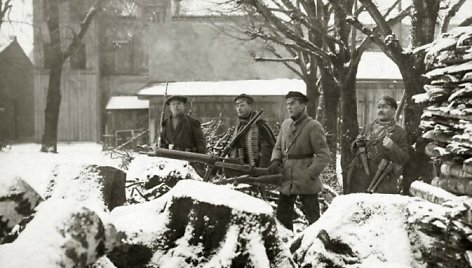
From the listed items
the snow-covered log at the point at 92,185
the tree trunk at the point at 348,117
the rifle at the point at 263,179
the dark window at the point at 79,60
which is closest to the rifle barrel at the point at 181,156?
the rifle at the point at 263,179

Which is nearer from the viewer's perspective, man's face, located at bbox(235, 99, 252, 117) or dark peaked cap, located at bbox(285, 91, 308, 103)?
dark peaked cap, located at bbox(285, 91, 308, 103)

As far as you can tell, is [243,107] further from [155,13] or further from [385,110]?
[155,13]

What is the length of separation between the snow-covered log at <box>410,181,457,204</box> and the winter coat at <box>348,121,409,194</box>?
1.10 metres

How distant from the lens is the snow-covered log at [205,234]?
11.0ft

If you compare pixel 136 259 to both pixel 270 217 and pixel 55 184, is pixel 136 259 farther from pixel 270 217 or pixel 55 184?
pixel 55 184

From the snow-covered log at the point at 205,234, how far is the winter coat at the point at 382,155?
2.66m

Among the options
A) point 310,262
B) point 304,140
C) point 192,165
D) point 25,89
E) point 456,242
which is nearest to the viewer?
point 456,242

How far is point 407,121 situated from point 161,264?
4.75 m

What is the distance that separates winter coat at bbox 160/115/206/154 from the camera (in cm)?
743

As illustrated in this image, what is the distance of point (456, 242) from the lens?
11.1ft

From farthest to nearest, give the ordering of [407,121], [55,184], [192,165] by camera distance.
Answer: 1. [192,165]
2. [407,121]
3. [55,184]

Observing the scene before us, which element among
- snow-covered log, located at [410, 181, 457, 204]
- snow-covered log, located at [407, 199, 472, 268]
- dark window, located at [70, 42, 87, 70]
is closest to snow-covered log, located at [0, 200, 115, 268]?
snow-covered log, located at [407, 199, 472, 268]

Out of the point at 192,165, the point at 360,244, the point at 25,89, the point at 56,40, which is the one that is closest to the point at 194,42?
the point at 56,40

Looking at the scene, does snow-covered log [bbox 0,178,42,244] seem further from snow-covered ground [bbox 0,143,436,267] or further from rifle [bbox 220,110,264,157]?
rifle [bbox 220,110,264,157]
